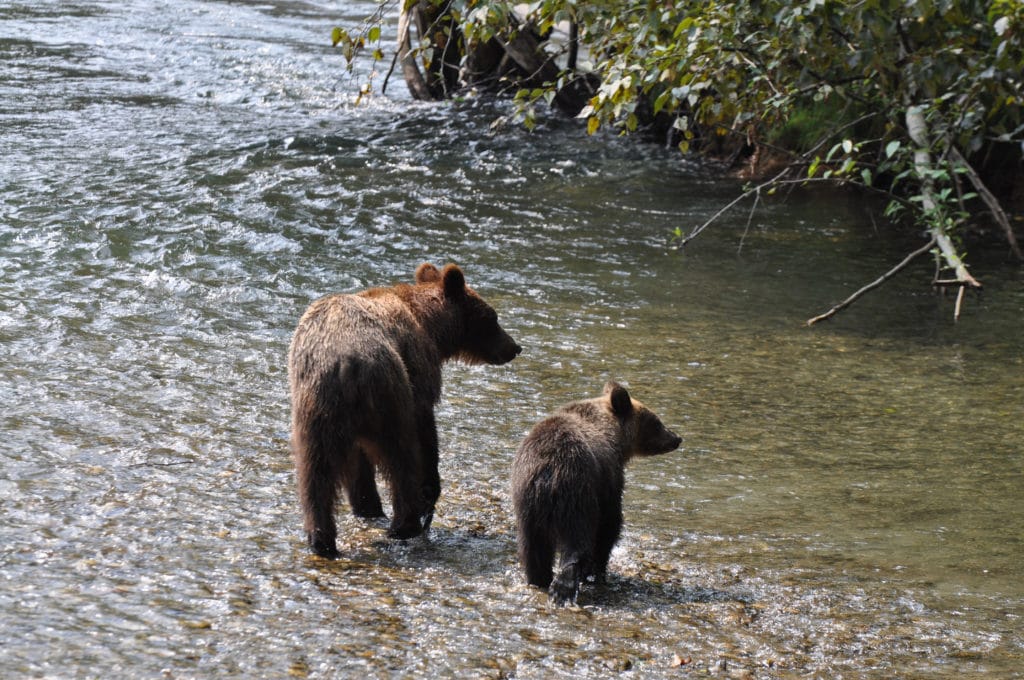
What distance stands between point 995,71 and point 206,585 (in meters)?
5.19

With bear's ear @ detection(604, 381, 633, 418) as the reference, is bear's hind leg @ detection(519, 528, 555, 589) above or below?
below

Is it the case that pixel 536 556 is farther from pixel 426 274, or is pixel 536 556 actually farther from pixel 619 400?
pixel 426 274

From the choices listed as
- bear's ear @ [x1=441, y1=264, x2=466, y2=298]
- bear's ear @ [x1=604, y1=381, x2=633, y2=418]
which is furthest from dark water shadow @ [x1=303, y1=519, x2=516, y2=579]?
bear's ear @ [x1=441, y1=264, x2=466, y2=298]

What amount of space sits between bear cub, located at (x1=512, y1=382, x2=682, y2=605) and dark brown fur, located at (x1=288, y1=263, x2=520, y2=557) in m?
0.61

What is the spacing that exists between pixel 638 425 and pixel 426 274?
5.25ft

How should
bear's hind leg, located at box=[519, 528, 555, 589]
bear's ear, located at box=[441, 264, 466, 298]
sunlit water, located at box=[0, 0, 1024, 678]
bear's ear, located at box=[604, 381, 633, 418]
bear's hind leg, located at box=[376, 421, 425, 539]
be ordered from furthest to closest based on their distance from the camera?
bear's ear, located at box=[441, 264, 466, 298]
bear's ear, located at box=[604, 381, 633, 418]
bear's hind leg, located at box=[376, 421, 425, 539]
bear's hind leg, located at box=[519, 528, 555, 589]
sunlit water, located at box=[0, 0, 1024, 678]

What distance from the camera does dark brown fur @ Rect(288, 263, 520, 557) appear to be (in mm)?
5488

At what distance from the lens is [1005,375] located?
29.9ft

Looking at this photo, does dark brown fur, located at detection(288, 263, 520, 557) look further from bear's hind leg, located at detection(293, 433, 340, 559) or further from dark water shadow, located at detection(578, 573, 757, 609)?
dark water shadow, located at detection(578, 573, 757, 609)

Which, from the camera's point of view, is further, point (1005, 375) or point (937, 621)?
point (1005, 375)

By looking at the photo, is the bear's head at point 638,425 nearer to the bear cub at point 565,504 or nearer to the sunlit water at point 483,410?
the sunlit water at point 483,410

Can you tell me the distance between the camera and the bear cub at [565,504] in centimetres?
537

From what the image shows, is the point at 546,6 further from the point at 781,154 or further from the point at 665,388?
the point at 781,154

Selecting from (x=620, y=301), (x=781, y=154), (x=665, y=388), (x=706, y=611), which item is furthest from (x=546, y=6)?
(x=781, y=154)
